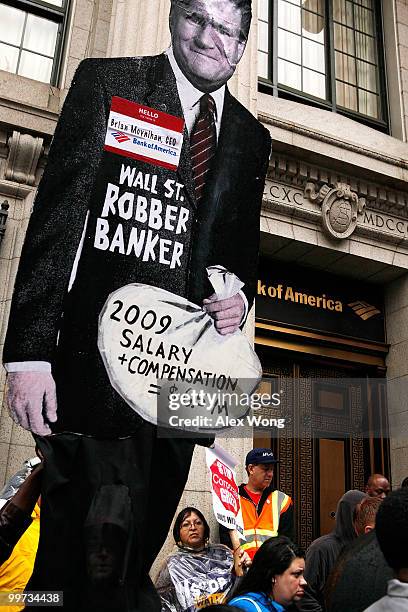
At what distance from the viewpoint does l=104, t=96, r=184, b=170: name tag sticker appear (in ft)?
20.8

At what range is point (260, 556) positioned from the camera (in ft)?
12.3

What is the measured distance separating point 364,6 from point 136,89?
6.64 m

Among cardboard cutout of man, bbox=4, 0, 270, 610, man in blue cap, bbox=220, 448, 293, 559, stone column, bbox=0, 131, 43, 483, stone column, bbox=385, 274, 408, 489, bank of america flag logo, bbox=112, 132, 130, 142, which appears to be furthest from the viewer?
stone column, bbox=385, 274, 408, 489

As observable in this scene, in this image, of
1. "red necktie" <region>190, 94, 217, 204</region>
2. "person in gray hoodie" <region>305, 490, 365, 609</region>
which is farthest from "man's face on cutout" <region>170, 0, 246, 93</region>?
"person in gray hoodie" <region>305, 490, 365, 609</region>

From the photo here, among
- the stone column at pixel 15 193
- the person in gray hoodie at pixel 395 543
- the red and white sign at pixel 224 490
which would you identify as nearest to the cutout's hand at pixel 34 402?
the stone column at pixel 15 193

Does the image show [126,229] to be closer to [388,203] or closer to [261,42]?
[388,203]

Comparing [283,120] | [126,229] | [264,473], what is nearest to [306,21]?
[283,120]

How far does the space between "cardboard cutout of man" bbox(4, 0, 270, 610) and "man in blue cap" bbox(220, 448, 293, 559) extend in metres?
0.84

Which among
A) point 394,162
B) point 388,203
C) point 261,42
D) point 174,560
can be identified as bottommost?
point 174,560

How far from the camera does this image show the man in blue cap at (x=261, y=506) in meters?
5.89

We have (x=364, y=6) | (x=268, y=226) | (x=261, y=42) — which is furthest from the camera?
(x=364, y=6)

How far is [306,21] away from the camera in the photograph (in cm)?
1077

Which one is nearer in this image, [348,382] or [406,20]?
[348,382]

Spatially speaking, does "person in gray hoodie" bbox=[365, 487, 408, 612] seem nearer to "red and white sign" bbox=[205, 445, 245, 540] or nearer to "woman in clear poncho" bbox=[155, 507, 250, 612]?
"woman in clear poncho" bbox=[155, 507, 250, 612]
